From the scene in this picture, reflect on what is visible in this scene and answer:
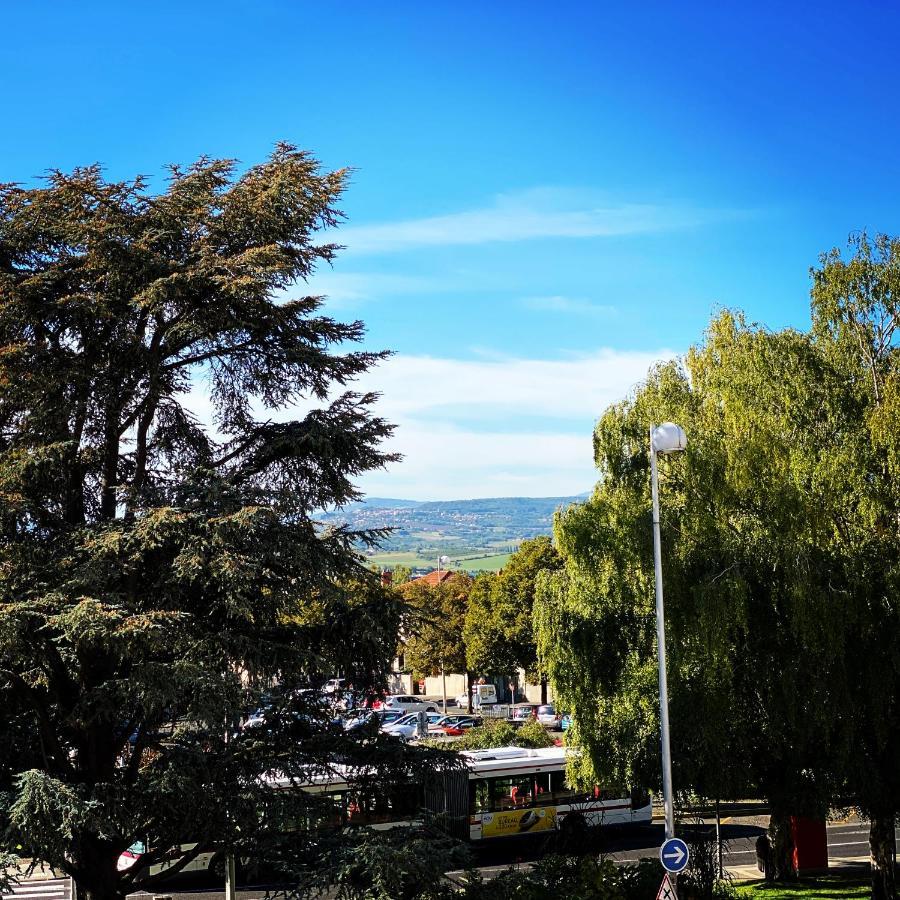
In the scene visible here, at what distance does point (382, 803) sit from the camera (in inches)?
623

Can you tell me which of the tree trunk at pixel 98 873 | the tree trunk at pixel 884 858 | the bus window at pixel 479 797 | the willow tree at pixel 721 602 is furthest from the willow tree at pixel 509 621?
the tree trunk at pixel 98 873

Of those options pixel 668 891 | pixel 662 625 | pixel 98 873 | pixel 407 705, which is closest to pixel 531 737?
pixel 662 625

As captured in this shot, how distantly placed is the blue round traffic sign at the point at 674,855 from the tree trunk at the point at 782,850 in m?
9.88

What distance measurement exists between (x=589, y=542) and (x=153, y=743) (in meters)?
9.27

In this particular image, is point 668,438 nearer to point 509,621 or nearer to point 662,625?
point 662,625

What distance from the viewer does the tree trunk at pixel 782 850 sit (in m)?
23.2

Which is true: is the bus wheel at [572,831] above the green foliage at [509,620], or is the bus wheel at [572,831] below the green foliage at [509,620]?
below

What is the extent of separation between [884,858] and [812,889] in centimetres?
276

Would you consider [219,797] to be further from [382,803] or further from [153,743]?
[382,803]

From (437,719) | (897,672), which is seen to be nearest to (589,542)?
(897,672)

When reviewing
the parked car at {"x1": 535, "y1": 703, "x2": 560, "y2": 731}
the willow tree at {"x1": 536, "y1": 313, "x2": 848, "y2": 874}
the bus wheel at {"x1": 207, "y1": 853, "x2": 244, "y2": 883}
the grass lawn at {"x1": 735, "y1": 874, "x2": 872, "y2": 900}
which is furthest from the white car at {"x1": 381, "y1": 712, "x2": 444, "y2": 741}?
the bus wheel at {"x1": 207, "y1": 853, "x2": 244, "y2": 883}

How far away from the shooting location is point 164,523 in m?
13.6

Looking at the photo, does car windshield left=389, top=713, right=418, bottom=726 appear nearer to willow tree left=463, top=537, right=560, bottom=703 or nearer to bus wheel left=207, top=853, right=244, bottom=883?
willow tree left=463, top=537, right=560, bottom=703

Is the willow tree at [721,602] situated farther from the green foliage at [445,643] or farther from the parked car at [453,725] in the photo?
the green foliage at [445,643]
